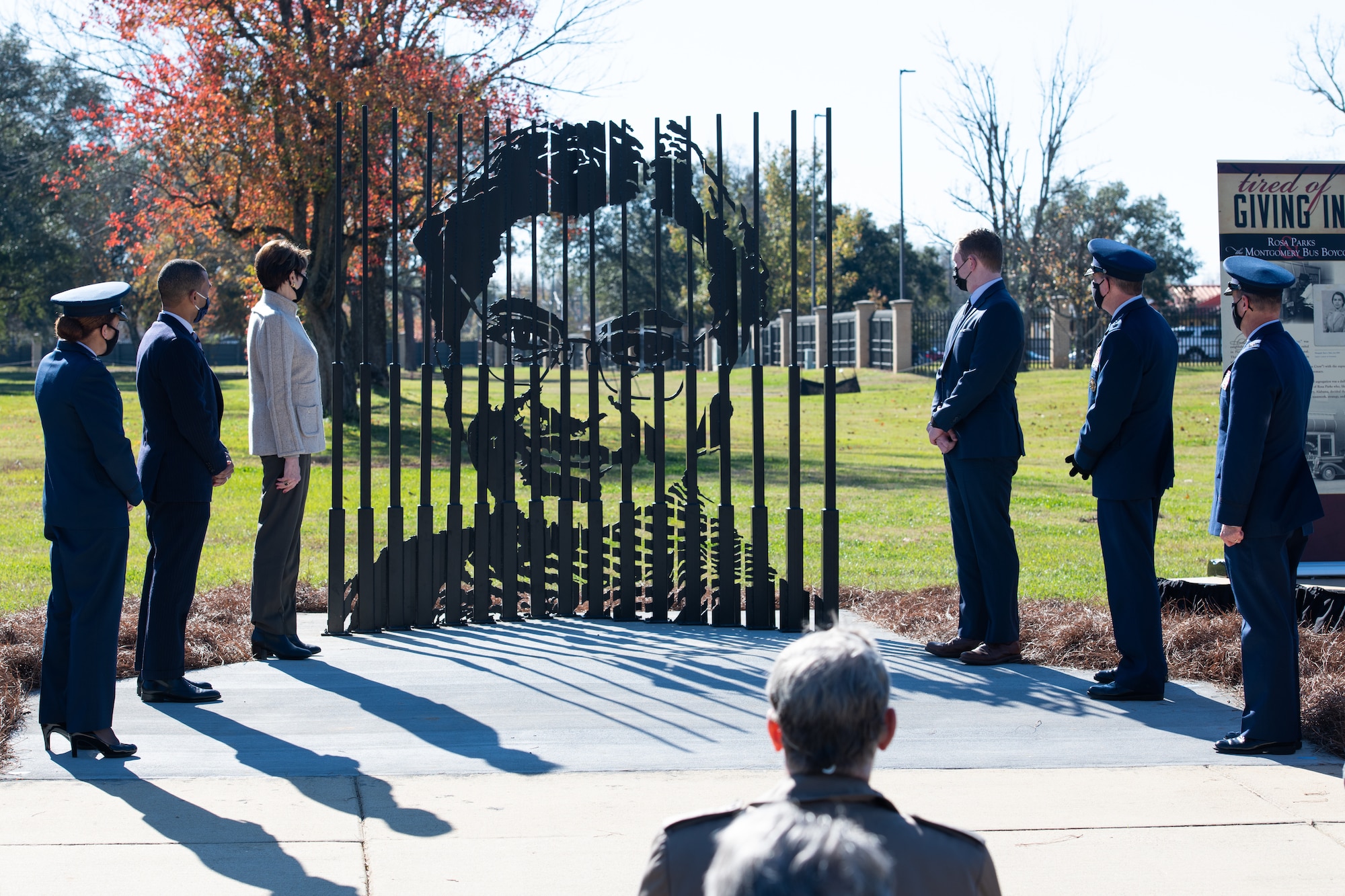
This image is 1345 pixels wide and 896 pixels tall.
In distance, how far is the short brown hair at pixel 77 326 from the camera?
4867 millimetres

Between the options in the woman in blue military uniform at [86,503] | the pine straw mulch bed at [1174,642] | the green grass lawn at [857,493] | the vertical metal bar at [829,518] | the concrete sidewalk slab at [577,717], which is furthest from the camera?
the green grass lawn at [857,493]

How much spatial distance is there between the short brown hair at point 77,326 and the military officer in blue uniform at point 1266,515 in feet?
13.9

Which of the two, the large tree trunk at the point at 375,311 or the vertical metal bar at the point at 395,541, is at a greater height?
the large tree trunk at the point at 375,311

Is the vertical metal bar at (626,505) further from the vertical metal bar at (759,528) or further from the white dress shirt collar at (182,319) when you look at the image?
the white dress shirt collar at (182,319)

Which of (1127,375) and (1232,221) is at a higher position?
(1232,221)

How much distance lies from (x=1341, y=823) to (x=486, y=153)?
5352 mm

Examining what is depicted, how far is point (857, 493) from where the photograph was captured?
53.7 feet

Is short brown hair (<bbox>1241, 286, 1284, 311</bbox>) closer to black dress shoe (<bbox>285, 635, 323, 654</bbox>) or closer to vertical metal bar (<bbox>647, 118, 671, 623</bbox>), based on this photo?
vertical metal bar (<bbox>647, 118, 671, 623</bbox>)

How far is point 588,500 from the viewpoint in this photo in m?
7.58

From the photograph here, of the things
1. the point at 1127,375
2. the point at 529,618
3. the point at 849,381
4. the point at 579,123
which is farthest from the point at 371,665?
the point at 849,381

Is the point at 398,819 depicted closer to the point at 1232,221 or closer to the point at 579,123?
the point at 579,123

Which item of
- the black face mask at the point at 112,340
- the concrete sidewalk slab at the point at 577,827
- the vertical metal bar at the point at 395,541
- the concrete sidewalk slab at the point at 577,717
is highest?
the black face mask at the point at 112,340

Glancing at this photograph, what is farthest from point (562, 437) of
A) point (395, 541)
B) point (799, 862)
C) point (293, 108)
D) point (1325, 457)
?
point (293, 108)

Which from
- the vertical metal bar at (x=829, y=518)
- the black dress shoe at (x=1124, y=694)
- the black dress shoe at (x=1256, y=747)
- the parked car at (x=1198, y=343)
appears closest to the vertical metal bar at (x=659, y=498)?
the vertical metal bar at (x=829, y=518)
